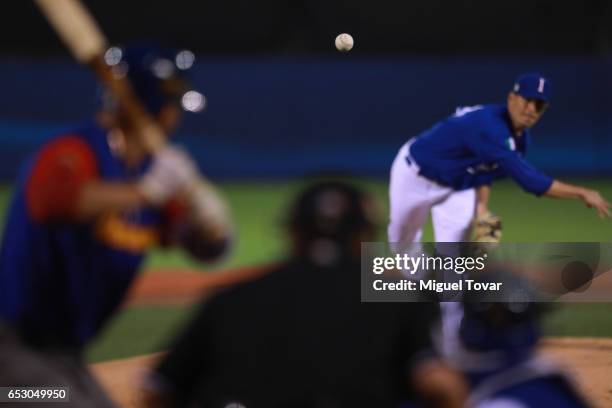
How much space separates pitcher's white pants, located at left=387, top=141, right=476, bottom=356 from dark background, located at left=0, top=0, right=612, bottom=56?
28.4ft

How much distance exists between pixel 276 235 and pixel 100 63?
1927 millimetres

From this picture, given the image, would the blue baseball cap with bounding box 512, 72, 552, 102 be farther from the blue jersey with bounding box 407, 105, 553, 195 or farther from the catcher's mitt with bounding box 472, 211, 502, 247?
the catcher's mitt with bounding box 472, 211, 502, 247

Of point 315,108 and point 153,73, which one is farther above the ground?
point 315,108

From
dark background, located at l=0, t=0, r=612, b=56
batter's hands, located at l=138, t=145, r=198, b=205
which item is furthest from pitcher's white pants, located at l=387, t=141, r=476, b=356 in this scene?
dark background, located at l=0, t=0, r=612, b=56

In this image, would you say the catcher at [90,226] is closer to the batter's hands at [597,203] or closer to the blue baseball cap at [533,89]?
the batter's hands at [597,203]

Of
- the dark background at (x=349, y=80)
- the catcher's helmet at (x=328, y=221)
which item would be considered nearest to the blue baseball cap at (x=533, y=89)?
the catcher's helmet at (x=328, y=221)

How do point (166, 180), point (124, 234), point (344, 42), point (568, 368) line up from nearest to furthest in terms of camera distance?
point (166, 180) < point (124, 234) < point (568, 368) < point (344, 42)

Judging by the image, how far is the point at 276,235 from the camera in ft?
16.2

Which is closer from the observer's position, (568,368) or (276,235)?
(276,235)

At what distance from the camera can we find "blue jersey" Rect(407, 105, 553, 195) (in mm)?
6277

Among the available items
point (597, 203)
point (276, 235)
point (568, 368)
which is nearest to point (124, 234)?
point (276, 235)

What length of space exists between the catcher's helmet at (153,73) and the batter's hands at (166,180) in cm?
28

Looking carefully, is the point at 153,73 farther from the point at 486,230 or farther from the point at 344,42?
the point at 344,42

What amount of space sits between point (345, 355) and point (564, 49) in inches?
560
